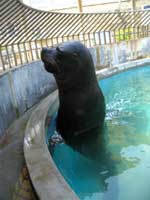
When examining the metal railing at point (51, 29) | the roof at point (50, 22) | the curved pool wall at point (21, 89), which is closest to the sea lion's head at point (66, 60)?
the curved pool wall at point (21, 89)

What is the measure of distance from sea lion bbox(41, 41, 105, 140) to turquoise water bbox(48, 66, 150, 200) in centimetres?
29

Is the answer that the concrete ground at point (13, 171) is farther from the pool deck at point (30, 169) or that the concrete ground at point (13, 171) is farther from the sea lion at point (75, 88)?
the sea lion at point (75, 88)

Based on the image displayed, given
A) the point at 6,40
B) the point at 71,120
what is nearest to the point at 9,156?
the point at 71,120

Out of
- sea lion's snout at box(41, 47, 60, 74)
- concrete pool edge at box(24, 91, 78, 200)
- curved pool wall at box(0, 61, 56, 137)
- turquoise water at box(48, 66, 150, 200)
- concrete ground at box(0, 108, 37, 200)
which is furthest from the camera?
curved pool wall at box(0, 61, 56, 137)

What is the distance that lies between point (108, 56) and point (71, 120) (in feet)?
17.2

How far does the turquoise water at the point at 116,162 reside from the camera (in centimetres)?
271

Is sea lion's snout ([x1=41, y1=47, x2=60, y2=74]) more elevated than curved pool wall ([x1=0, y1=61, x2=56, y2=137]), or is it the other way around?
sea lion's snout ([x1=41, y1=47, x2=60, y2=74])

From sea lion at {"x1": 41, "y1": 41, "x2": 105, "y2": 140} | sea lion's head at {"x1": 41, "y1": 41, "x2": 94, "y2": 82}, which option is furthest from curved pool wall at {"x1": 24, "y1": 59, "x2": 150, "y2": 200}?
sea lion's head at {"x1": 41, "y1": 41, "x2": 94, "y2": 82}

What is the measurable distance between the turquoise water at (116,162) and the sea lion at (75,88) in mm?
294

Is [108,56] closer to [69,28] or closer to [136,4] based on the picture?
[69,28]

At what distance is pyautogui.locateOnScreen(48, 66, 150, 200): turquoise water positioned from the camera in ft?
8.88

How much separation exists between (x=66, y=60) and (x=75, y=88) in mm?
380

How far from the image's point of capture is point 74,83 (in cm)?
344

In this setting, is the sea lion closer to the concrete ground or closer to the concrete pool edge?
the concrete pool edge
